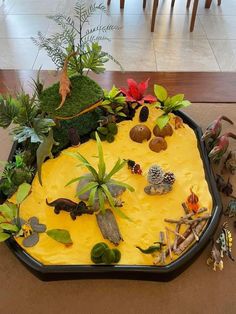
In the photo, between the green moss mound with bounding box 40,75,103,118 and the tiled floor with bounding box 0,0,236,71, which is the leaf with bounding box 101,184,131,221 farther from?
the tiled floor with bounding box 0,0,236,71

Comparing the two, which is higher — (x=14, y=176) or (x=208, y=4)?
(x=208, y=4)

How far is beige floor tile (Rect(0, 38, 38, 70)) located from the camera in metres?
2.70

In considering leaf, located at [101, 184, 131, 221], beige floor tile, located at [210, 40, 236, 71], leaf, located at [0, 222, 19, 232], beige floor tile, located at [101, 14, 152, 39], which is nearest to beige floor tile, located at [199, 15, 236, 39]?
beige floor tile, located at [210, 40, 236, 71]

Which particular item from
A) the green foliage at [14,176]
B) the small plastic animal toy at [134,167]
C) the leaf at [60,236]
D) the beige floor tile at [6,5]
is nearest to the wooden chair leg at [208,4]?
the beige floor tile at [6,5]

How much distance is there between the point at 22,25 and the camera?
3221 mm

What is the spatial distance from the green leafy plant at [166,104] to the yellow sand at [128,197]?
0.31 ft

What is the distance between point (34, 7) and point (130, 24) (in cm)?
106

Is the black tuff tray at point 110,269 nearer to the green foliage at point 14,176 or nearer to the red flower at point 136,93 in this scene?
the green foliage at point 14,176

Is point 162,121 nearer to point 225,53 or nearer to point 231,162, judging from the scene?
point 231,162

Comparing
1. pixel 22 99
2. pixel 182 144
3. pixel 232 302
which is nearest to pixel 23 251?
pixel 22 99

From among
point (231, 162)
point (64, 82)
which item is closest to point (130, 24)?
point (64, 82)

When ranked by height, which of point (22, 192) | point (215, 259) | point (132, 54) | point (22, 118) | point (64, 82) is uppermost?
point (64, 82)

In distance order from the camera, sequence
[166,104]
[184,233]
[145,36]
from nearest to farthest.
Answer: [184,233]
[166,104]
[145,36]

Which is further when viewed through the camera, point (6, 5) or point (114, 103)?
point (6, 5)
